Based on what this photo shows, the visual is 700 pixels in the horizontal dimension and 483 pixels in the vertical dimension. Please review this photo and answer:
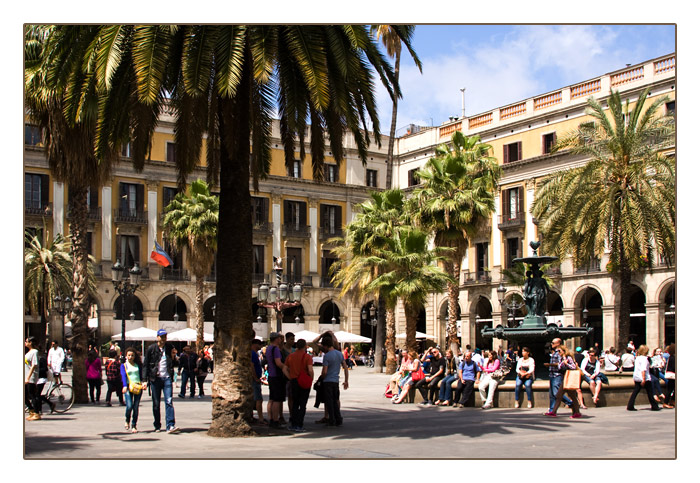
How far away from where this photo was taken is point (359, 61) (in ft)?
41.9

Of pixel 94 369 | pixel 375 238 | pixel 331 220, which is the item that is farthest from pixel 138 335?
pixel 331 220

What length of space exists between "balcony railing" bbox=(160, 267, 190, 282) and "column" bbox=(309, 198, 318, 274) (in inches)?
339

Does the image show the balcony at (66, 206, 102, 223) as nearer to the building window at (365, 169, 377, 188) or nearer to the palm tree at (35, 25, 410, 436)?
the building window at (365, 169, 377, 188)

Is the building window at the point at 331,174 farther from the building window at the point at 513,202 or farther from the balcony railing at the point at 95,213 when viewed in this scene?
the balcony railing at the point at 95,213

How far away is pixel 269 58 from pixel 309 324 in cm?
4491

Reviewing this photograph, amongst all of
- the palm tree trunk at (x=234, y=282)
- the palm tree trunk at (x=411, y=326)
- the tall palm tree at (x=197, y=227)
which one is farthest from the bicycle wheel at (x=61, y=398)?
the tall palm tree at (x=197, y=227)

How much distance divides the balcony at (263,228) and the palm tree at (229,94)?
40456 millimetres

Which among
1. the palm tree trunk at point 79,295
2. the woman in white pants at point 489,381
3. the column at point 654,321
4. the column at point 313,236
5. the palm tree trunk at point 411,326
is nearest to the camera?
the woman in white pants at point 489,381

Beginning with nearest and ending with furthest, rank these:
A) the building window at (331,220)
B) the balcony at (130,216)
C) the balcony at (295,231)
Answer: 1. the balcony at (130,216)
2. the balcony at (295,231)
3. the building window at (331,220)

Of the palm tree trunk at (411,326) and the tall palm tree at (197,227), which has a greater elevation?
the tall palm tree at (197,227)

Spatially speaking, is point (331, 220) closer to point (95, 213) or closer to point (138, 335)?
point (95, 213)

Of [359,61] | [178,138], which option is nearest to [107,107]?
[178,138]

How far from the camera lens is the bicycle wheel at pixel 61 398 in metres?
17.6

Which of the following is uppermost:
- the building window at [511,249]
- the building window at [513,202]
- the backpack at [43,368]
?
the building window at [513,202]
